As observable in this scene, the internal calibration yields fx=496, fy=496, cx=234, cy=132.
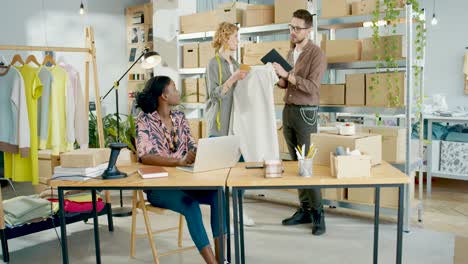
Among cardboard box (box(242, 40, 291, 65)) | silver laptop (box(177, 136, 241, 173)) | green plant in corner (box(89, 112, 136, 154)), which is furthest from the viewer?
green plant in corner (box(89, 112, 136, 154))

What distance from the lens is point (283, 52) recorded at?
4.80 meters

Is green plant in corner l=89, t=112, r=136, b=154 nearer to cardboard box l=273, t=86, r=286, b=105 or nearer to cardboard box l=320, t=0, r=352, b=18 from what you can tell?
cardboard box l=273, t=86, r=286, b=105

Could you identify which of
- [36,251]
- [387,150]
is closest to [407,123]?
[387,150]

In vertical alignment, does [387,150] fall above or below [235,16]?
below

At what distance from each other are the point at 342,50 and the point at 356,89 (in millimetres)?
384

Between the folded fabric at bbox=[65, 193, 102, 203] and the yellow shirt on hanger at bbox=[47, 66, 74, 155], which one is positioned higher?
the yellow shirt on hanger at bbox=[47, 66, 74, 155]

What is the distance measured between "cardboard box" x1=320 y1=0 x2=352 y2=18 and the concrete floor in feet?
6.05

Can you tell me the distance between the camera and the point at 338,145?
2.99 meters

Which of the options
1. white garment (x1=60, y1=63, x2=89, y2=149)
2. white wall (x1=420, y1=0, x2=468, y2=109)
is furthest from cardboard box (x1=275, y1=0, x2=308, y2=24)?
white wall (x1=420, y1=0, x2=468, y2=109)

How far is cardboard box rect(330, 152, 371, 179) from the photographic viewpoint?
253 cm

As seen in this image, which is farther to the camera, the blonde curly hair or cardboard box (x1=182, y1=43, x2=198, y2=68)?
cardboard box (x1=182, y1=43, x2=198, y2=68)

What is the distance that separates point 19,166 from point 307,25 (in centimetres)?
261

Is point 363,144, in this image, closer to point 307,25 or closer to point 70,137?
point 307,25

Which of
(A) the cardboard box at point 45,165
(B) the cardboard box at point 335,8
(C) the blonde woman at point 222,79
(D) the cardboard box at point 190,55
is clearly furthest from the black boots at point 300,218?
(A) the cardboard box at point 45,165
